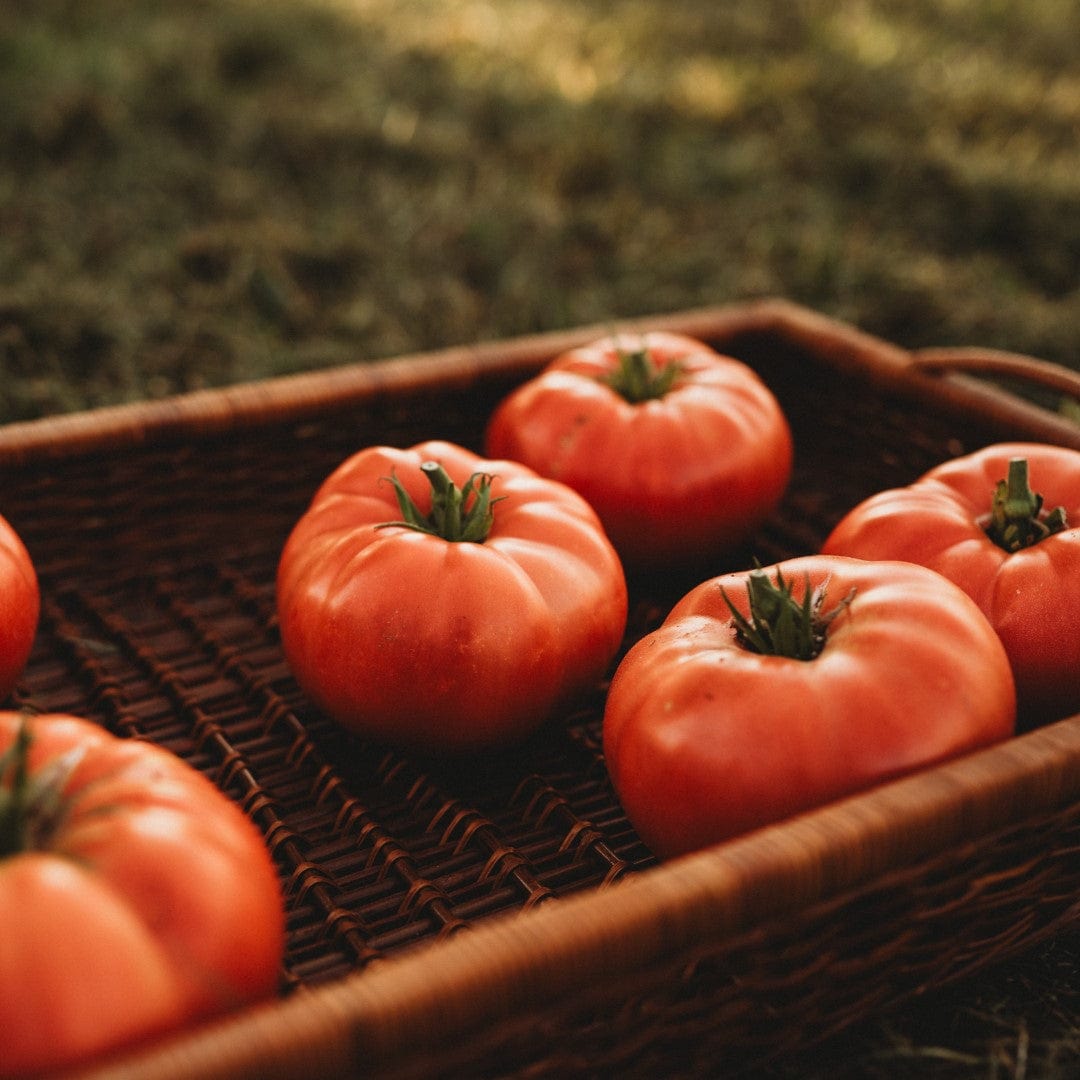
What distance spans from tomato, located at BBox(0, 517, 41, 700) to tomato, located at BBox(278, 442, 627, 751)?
221mm

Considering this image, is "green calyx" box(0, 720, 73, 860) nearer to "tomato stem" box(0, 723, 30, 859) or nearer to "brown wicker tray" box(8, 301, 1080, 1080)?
"tomato stem" box(0, 723, 30, 859)

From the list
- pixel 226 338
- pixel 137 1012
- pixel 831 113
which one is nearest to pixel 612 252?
pixel 226 338

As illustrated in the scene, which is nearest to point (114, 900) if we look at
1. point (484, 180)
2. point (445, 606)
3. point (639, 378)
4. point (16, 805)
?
point (16, 805)

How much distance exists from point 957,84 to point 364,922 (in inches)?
133

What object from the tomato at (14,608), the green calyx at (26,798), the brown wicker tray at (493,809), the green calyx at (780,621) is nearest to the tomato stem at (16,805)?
the green calyx at (26,798)

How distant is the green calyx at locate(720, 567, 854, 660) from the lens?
0.99 meters

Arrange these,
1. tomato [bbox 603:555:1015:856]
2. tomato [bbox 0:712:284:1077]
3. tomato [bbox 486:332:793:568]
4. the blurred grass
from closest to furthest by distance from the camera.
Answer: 1. tomato [bbox 0:712:284:1077]
2. tomato [bbox 603:555:1015:856]
3. tomato [bbox 486:332:793:568]
4. the blurred grass

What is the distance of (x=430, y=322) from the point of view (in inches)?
96.0

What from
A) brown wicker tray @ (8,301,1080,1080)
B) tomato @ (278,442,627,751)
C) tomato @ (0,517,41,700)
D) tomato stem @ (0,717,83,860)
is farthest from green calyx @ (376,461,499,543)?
tomato stem @ (0,717,83,860)

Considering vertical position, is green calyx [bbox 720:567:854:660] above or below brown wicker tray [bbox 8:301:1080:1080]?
above

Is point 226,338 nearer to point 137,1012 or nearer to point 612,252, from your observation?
point 612,252

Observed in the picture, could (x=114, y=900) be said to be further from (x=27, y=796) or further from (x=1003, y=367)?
(x=1003, y=367)

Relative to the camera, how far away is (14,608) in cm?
115

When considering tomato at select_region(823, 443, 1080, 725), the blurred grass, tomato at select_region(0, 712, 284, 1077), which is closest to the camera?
tomato at select_region(0, 712, 284, 1077)
